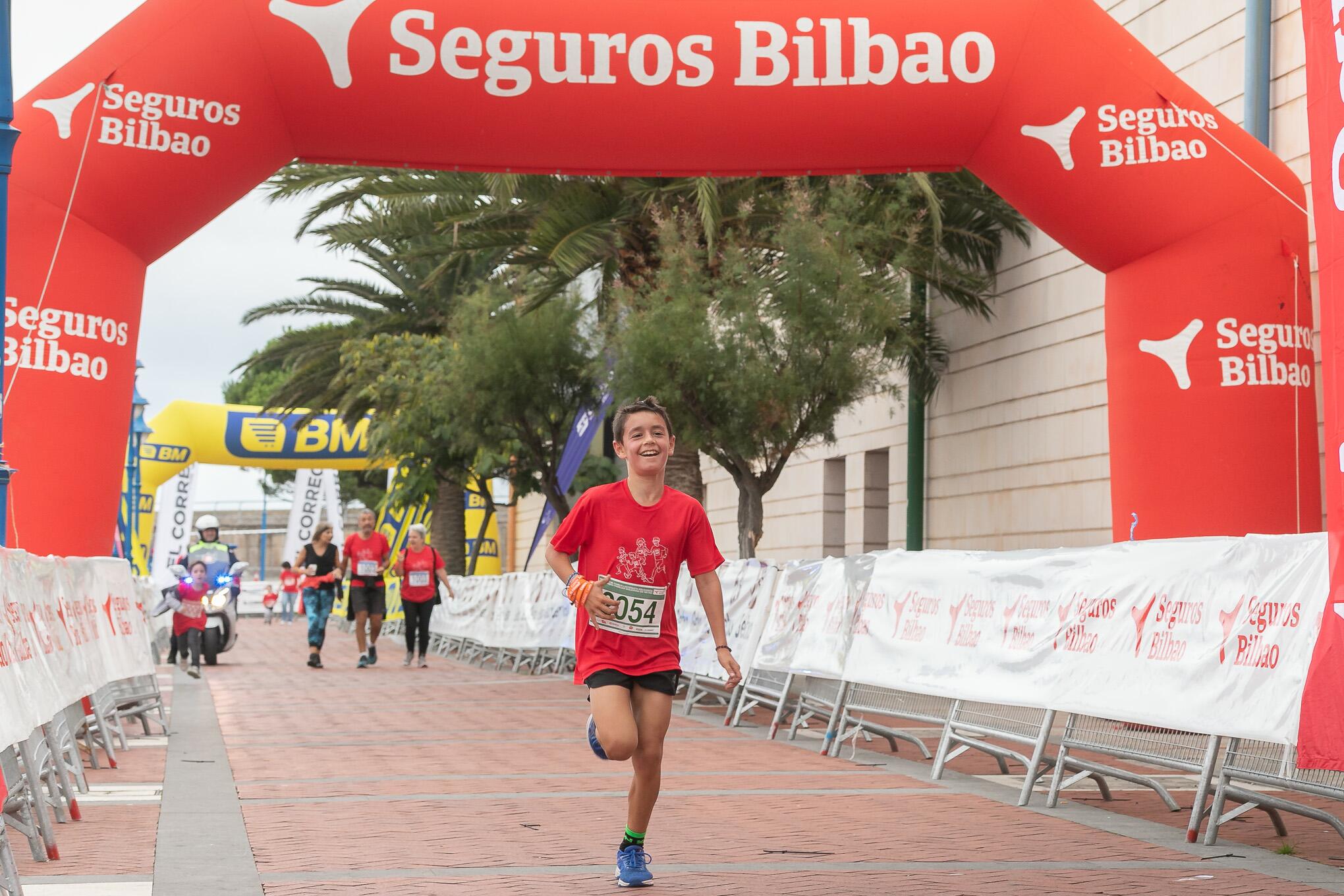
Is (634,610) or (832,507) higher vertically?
(832,507)

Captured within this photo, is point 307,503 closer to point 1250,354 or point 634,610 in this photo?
point 1250,354

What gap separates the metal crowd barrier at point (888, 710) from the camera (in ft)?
33.9

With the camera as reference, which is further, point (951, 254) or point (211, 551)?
point (211, 551)

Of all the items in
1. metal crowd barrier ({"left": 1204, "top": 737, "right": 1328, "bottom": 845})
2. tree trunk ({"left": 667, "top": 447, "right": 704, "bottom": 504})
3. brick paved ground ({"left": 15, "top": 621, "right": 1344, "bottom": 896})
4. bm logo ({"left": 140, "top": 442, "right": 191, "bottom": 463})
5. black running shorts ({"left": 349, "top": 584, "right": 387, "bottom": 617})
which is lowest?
brick paved ground ({"left": 15, "top": 621, "right": 1344, "bottom": 896})

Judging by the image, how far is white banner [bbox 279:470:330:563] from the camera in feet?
161

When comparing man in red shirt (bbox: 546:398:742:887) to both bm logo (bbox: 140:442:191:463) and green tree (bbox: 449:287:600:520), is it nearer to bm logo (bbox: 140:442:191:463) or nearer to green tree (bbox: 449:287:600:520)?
green tree (bbox: 449:287:600:520)

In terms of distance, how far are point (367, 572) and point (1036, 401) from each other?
8011 millimetres

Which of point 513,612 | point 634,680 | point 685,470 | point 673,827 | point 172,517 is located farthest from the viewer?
point 172,517

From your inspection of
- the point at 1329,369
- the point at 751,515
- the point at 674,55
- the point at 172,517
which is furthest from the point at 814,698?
the point at 172,517

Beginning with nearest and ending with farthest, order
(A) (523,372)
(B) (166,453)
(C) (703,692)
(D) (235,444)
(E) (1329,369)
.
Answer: (E) (1329,369) < (C) (703,692) < (A) (523,372) < (B) (166,453) < (D) (235,444)

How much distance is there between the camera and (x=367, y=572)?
2023 centimetres

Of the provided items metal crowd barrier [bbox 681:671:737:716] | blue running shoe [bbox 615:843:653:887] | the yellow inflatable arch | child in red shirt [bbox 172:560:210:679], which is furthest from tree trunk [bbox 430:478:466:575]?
blue running shoe [bbox 615:843:653:887]

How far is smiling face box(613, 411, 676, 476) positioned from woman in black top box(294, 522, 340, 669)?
14740mm

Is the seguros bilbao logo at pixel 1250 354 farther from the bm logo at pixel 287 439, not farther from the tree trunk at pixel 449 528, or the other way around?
the bm logo at pixel 287 439
